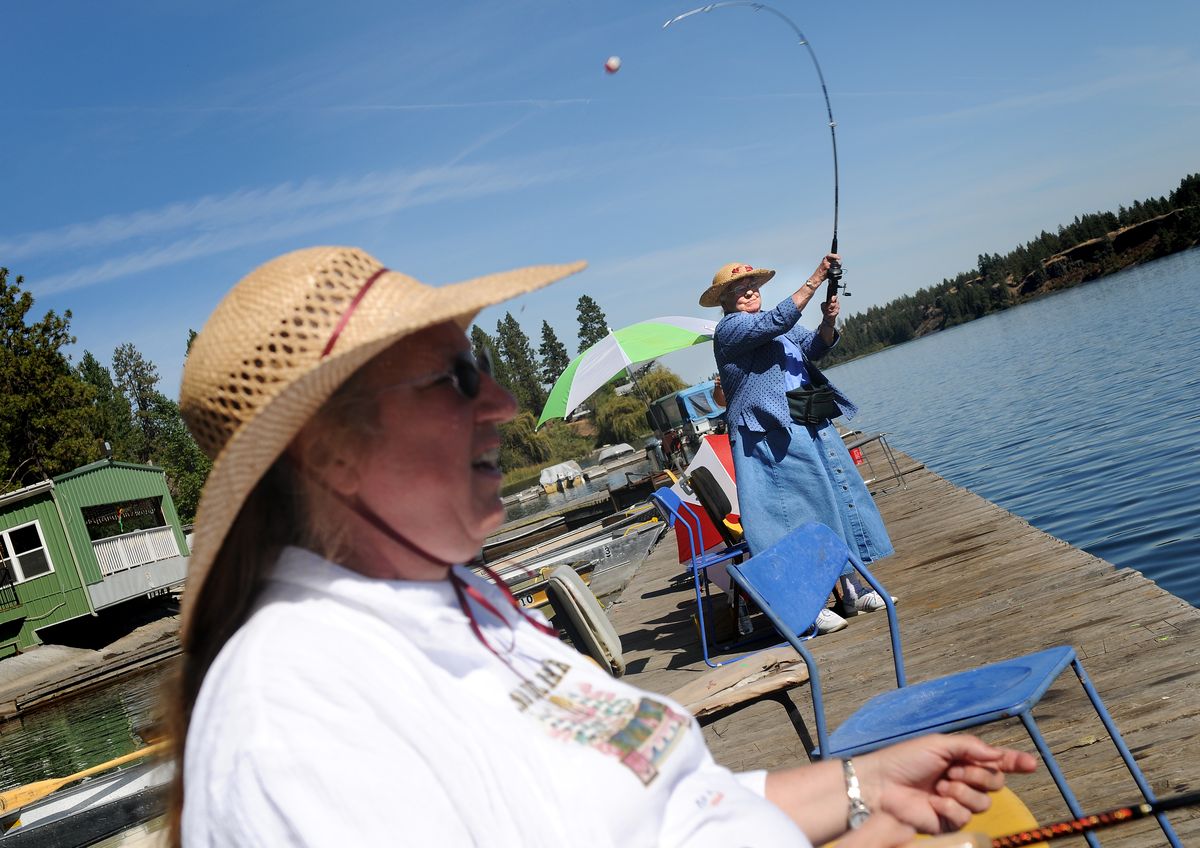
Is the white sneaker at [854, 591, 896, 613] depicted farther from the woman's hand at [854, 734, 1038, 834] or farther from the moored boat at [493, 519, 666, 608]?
the moored boat at [493, 519, 666, 608]

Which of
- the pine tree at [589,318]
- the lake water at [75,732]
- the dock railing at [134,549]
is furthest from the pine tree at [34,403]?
the pine tree at [589,318]

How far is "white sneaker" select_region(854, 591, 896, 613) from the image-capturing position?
615 cm

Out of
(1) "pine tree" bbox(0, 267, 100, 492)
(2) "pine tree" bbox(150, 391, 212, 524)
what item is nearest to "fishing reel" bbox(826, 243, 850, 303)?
(1) "pine tree" bbox(0, 267, 100, 492)

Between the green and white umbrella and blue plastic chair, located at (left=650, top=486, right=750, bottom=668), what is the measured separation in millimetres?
7656

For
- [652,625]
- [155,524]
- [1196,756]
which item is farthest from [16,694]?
[1196,756]

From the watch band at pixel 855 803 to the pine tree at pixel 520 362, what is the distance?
10522 cm

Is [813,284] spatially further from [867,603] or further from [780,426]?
[867,603]

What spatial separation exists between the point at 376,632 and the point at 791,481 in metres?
4.91

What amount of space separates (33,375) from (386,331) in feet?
136

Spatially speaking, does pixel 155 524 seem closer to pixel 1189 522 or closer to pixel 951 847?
pixel 1189 522

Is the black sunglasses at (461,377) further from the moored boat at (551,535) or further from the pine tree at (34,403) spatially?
the pine tree at (34,403)

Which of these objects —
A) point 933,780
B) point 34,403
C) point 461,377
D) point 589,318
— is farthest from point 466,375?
point 589,318

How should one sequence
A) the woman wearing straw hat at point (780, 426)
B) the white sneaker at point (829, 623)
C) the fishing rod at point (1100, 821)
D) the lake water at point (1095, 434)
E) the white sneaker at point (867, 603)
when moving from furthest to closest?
the lake water at point (1095, 434), the white sneaker at point (867, 603), the white sneaker at point (829, 623), the woman wearing straw hat at point (780, 426), the fishing rod at point (1100, 821)

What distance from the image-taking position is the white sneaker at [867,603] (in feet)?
20.2
